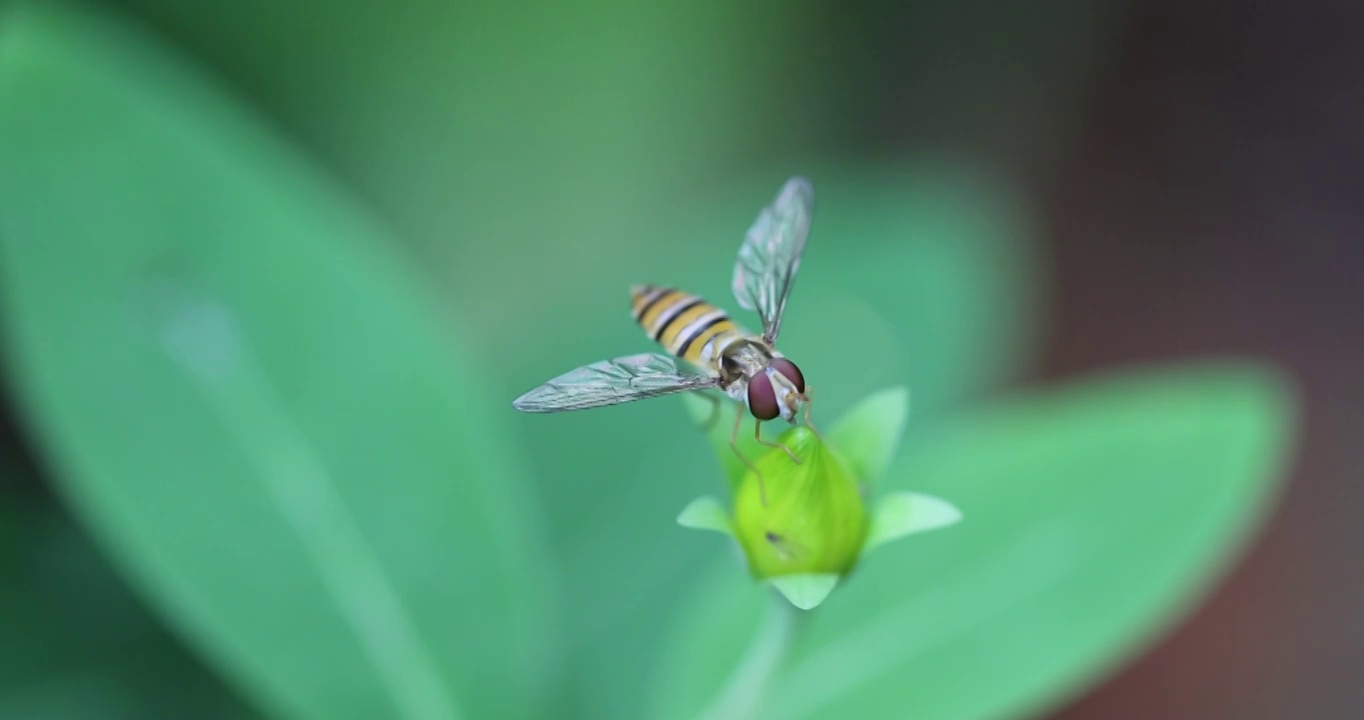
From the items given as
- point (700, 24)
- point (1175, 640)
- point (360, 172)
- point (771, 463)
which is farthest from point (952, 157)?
point (771, 463)

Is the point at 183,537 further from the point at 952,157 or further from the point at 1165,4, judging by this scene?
the point at 1165,4

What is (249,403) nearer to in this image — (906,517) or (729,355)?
(729,355)

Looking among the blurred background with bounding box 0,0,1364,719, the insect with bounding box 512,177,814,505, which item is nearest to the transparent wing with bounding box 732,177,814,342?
the insect with bounding box 512,177,814,505

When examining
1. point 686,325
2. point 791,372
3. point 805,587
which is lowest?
point 805,587

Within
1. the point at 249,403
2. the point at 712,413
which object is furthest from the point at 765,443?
the point at 249,403

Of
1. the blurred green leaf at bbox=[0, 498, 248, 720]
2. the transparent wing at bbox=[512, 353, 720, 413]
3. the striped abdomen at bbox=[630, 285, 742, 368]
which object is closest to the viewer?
the transparent wing at bbox=[512, 353, 720, 413]

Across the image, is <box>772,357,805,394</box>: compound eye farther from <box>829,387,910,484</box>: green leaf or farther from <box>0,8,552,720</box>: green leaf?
<box>0,8,552,720</box>: green leaf

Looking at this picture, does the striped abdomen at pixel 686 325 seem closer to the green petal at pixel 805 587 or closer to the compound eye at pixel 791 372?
the compound eye at pixel 791 372

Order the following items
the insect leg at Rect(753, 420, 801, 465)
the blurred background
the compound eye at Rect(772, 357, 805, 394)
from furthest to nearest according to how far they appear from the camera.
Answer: the blurred background → the compound eye at Rect(772, 357, 805, 394) → the insect leg at Rect(753, 420, 801, 465)
